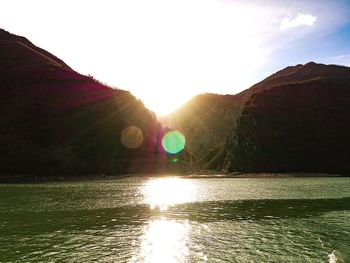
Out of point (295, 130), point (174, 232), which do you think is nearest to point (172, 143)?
point (295, 130)

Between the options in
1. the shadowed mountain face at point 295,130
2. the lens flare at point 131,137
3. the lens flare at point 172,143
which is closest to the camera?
the lens flare at point 131,137

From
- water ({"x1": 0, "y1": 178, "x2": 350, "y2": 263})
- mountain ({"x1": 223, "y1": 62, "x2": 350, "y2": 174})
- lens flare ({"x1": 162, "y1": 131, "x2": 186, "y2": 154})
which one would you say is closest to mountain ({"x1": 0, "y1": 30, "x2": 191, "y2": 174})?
lens flare ({"x1": 162, "y1": 131, "x2": 186, "y2": 154})

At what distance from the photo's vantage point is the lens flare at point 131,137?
124m

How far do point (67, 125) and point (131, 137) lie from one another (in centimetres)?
2168

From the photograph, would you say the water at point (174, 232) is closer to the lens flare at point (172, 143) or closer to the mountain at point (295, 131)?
the lens flare at point (172, 143)

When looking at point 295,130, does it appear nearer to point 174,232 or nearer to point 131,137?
point 131,137

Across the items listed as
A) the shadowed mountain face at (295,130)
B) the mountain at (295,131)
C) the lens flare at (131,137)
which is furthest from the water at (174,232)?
the shadowed mountain face at (295,130)

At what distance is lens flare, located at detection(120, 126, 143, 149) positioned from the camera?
124m

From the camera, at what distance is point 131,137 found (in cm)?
12694

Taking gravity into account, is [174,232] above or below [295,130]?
below

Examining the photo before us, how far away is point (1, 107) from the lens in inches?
4717

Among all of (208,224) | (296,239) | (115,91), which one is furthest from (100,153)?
(296,239)

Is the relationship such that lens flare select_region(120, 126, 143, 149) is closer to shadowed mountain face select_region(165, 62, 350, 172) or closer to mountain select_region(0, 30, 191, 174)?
mountain select_region(0, 30, 191, 174)

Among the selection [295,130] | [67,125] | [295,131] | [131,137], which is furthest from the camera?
[295,130]
